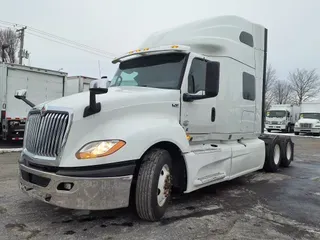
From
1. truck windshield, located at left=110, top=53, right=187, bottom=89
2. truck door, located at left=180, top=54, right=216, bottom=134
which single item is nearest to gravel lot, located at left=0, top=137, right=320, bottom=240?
truck door, located at left=180, top=54, right=216, bottom=134

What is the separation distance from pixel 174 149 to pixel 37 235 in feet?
6.95

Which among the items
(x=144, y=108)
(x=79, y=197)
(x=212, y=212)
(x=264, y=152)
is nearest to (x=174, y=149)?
(x=144, y=108)

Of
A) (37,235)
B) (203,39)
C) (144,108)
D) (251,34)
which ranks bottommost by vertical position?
(37,235)

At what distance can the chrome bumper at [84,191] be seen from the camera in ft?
11.6

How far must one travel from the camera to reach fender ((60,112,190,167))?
11.8ft

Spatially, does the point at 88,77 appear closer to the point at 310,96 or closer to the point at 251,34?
the point at 251,34

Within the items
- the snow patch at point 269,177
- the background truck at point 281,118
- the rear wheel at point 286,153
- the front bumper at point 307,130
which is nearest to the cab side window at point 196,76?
the snow patch at point 269,177

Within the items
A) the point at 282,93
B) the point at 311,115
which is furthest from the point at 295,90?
the point at 311,115

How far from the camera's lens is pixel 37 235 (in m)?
3.59

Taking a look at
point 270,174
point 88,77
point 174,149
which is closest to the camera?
point 174,149

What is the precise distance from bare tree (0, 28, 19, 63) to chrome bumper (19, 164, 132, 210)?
37271 millimetres

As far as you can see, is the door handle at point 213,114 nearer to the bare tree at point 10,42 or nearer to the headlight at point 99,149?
the headlight at point 99,149

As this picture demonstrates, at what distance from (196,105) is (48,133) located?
7.91 ft

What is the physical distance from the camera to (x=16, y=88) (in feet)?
41.9
